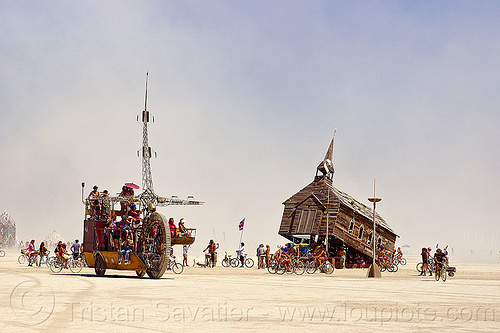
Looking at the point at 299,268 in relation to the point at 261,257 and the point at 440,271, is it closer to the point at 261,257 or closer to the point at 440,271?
the point at 440,271

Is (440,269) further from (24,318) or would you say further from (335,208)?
(24,318)

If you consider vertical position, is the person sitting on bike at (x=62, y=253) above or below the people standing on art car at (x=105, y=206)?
below

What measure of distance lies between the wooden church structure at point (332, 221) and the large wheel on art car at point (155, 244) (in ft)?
66.7

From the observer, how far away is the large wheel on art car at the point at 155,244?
27.7 m

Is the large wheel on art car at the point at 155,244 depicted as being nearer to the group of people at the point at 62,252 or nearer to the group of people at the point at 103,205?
the group of people at the point at 103,205

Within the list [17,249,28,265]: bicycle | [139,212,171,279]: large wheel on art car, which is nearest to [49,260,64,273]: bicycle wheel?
[139,212,171,279]: large wheel on art car

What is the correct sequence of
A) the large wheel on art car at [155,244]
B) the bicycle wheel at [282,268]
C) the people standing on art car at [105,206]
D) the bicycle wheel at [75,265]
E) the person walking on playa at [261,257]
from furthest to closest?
1. the person walking on playa at [261,257]
2. the bicycle wheel at [282,268]
3. the bicycle wheel at [75,265]
4. the people standing on art car at [105,206]
5. the large wheel on art car at [155,244]

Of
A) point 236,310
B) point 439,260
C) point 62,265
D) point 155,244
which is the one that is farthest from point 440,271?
point 236,310

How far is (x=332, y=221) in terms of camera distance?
48156 mm

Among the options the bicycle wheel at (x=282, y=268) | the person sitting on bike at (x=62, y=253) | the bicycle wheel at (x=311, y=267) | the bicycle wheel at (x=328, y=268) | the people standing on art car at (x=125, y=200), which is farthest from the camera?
the bicycle wheel at (x=328, y=268)

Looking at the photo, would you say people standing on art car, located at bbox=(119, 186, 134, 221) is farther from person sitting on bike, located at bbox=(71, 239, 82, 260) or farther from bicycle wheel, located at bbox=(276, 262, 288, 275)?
bicycle wheel, located at bbox=(276, 262, 288, 275)

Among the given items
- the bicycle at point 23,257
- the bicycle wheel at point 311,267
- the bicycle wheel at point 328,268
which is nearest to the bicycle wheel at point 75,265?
the bicycle at point 23,257

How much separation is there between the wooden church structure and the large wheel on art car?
2032 cm

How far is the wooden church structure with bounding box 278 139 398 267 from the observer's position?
159 ft
